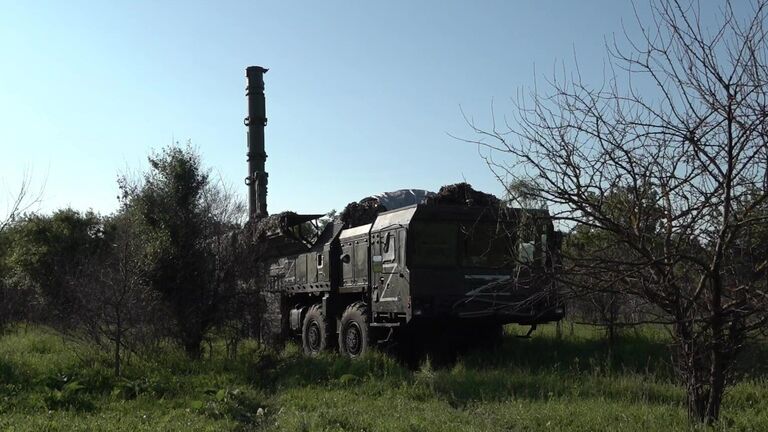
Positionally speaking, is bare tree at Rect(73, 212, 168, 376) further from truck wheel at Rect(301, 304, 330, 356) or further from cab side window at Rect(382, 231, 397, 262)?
cab side window at Rect(382, 231, 397, 262)

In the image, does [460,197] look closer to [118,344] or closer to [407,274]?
[407,274]

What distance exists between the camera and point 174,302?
14.8 metres

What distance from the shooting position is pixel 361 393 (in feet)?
36.7

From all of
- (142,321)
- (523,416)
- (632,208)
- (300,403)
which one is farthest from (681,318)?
(142,321)

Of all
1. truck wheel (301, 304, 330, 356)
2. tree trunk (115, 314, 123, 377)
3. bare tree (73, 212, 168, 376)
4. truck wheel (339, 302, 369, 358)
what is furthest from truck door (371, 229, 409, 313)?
tree trunk (115, 314, 123, 377)

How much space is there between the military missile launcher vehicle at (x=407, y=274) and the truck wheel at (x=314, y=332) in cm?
2

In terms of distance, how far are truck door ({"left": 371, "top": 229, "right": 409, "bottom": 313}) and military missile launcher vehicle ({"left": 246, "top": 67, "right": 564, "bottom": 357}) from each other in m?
0.02

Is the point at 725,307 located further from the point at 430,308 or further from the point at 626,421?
the point at 430,308

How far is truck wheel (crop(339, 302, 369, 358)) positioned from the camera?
48.1 ft

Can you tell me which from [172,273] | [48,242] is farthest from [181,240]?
[48,242]

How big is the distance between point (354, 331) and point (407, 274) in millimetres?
2340

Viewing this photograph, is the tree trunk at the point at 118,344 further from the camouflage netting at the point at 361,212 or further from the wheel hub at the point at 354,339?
the camouflage netting at the point at 361,212

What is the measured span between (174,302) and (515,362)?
241 inches

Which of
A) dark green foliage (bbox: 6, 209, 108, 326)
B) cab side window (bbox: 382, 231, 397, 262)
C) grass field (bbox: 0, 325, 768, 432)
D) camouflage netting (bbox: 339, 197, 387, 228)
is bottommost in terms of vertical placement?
grass field (bbox: 0, 325, 768, 432)
